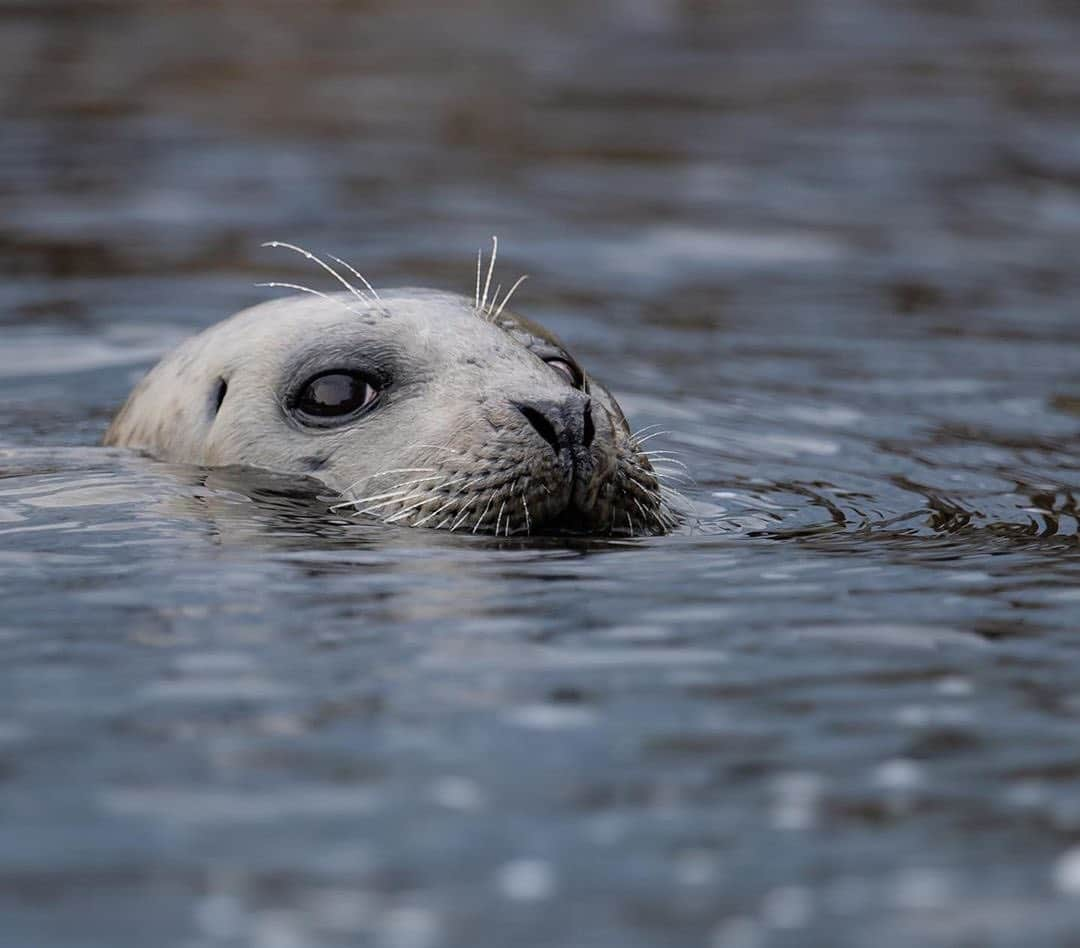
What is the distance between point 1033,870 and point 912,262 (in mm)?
8605

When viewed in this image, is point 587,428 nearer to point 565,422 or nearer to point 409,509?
point 565,422

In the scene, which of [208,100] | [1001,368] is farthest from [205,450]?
[208,100]

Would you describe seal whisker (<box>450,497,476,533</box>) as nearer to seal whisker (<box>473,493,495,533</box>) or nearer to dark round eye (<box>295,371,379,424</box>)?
seal whisker (<box>473,493,495,533</box>)

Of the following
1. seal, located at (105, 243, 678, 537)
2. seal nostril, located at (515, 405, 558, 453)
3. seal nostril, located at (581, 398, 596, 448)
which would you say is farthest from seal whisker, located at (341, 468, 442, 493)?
seal nostril, located at (581, 398, 596, 448)

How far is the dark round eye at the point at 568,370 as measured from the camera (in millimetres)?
5965

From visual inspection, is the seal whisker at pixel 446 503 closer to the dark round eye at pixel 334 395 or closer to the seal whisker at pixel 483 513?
the seal whisker at pixel 483 513

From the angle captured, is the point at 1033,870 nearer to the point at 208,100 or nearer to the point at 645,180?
the point at 645,180

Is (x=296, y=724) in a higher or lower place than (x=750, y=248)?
lower

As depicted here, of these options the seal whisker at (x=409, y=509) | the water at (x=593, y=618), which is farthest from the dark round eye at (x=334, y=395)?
the seal whisker at (x=409, y=509)

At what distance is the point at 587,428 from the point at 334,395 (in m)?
0.95

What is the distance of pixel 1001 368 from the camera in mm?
8844

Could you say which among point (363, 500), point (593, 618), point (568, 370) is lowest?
point (593, 618)

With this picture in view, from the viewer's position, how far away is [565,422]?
5039mm

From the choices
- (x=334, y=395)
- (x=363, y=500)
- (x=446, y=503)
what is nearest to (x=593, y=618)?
(x=446, y=503)
